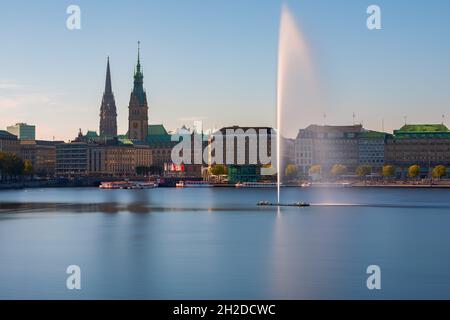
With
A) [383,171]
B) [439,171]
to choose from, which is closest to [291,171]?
[383,171]

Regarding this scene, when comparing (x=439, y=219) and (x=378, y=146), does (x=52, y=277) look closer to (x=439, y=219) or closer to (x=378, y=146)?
(x=439, y=219)

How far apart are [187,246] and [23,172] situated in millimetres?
117746

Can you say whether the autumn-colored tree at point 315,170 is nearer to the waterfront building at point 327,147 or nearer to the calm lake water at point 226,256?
the waterfront building at point 327,147

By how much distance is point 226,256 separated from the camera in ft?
119

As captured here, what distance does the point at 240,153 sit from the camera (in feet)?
600

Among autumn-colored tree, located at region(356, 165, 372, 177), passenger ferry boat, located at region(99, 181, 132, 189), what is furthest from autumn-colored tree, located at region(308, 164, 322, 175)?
passenger ferry boat, located at region(99, 181, 132, 189)

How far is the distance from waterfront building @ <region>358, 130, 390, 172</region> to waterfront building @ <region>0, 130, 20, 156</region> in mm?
76512

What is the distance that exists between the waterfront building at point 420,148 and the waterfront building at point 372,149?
1271 mm

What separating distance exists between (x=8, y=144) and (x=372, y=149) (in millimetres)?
80092

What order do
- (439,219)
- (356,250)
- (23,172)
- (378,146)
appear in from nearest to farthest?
(356,250) < (439,219) < (23,172) < (378,146)

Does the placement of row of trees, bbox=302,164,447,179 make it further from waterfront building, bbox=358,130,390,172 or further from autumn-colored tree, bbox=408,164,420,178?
waterfront building, bbox=358,130,390,172

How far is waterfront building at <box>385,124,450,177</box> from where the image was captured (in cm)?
17388
